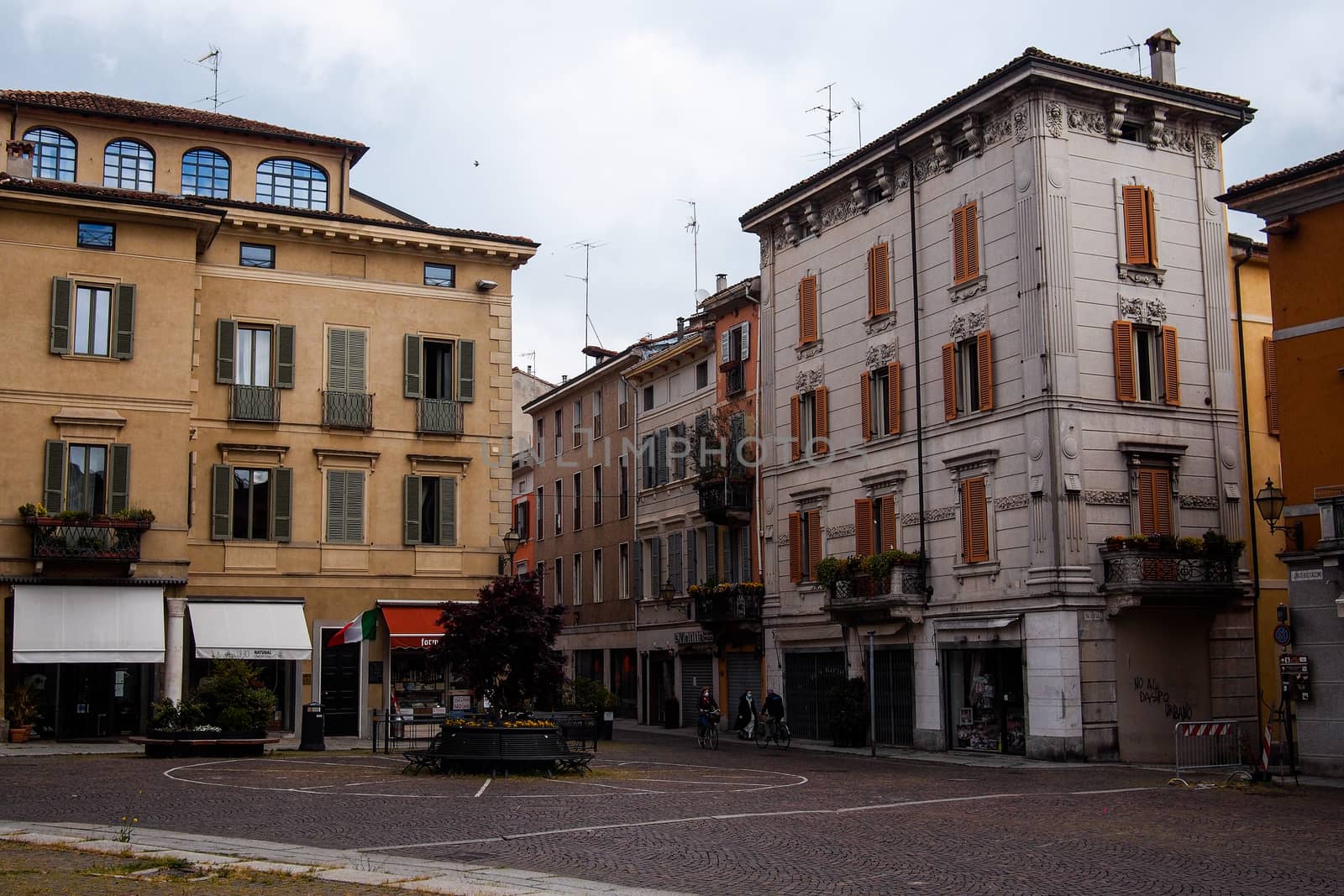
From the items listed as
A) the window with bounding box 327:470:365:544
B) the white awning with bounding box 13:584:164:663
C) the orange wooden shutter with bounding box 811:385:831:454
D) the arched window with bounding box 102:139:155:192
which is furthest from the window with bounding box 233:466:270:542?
the orange wooden shutter with bounding box 811:385:831:454

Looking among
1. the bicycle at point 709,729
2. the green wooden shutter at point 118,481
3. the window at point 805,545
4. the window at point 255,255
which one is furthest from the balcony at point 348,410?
the window at point 805,545

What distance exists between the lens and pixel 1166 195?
113 feet

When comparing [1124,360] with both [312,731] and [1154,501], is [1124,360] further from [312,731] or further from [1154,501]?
[312,731]

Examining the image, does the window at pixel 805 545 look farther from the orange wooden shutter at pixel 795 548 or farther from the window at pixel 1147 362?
the window at pixel 1147 362

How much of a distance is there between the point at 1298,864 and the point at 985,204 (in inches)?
887

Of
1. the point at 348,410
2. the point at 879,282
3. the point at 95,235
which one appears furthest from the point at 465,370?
the point at 879,282

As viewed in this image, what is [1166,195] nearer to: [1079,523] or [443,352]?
[1079,523]

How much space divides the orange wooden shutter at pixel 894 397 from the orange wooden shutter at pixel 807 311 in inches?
166

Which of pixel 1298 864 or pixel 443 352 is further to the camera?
pixel 443 352

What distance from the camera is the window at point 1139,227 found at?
33.4 metres

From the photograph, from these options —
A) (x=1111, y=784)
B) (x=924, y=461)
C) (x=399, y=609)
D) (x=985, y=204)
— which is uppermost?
(x=985, y=204)

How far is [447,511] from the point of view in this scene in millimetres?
39000

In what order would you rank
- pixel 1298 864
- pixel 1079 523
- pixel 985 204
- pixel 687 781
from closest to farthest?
pixel 1298 864 → pixel 687 781 → pixel 1079 523 → pixel 985 204

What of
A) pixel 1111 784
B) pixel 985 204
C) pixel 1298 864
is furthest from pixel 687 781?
pixel 985 204
